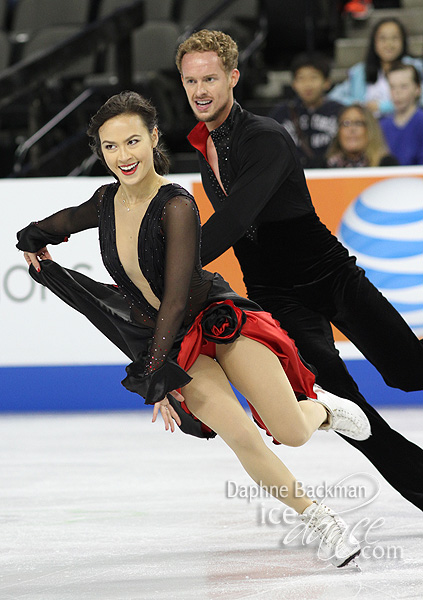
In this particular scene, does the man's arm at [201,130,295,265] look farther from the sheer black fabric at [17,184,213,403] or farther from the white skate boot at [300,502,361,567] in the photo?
the white skate boot at [300,502,361,567]

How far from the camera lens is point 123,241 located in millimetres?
2580

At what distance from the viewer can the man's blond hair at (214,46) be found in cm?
272

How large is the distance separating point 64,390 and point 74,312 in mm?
452

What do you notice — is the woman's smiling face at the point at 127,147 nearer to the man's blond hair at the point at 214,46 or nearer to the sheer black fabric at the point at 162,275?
the sheer black fabric at the point at 162,275

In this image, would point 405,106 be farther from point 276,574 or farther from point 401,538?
point 276,574

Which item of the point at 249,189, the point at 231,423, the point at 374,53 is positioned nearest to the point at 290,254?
the point at 249,189

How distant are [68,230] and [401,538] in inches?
52.5

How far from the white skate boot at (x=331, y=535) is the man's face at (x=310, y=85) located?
3.62 meters

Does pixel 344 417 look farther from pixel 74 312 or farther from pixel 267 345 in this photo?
pixel 74 312

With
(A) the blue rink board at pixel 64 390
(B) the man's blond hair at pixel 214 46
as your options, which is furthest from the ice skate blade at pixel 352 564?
(A) the blue rink board at pixel 64 390

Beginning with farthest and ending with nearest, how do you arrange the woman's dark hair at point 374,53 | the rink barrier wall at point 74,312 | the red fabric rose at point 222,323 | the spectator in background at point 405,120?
the woman's dark hair at point 374,53 → the spectator in background at point 405,120 → the rink barrier wall at point 74,312 → the red fabric rose at point 222,323

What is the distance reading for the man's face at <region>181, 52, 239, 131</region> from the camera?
2725 mm

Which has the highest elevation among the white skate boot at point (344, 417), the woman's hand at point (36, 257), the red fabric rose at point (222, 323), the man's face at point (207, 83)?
the man's face at point (207, 83)

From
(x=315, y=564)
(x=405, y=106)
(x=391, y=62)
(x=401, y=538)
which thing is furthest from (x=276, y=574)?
(x=391, y=62)
